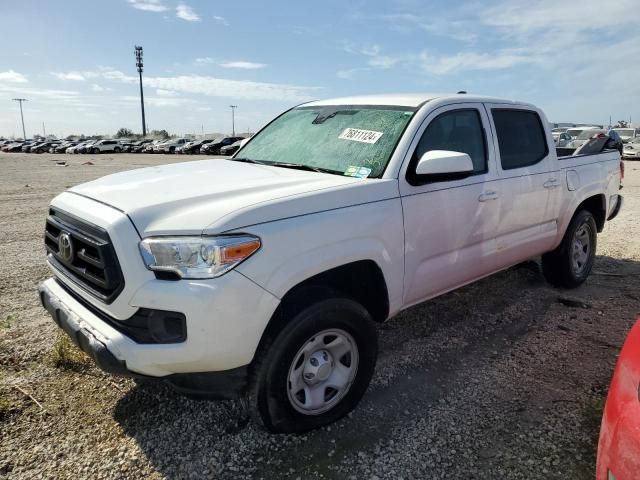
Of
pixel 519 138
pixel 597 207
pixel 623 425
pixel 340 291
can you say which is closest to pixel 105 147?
pixel 597 207

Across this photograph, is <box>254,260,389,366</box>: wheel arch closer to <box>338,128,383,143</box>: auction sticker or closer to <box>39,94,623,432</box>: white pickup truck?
<box>39,94,623,432</box>: white pickup truck

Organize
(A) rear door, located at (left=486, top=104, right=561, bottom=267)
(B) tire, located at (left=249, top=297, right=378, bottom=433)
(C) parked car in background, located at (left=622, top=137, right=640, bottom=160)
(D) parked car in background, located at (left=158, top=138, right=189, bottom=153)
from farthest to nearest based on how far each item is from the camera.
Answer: (D) parked car in background, located at (left=158, top=138, right=189, bottom=153) → (C) parked car in background, located at (left=622, top=137, right=640, bottom=160) → (A) rear door, located at (left=486, top=104, right=561, bottom=267) → (B) tire, located at (left=249, top=297, right=378, bottom=433)

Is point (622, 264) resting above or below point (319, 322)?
below

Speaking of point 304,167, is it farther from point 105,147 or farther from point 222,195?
point 105,147

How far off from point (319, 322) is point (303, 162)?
1297mm

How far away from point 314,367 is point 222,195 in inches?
41.5

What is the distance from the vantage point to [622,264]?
237 inches

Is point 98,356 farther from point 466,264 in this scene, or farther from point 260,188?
point 466,264

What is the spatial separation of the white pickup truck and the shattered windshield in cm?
1

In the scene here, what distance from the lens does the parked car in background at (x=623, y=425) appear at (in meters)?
1.63

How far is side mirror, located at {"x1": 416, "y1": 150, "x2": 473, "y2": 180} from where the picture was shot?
9.50ft

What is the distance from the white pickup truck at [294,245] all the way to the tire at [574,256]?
3.37ft

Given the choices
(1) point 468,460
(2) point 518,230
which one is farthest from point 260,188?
(2) point 518,230

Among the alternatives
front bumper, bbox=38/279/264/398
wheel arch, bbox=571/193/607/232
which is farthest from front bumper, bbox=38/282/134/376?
wheel arch, bbox=571/193/607/232
